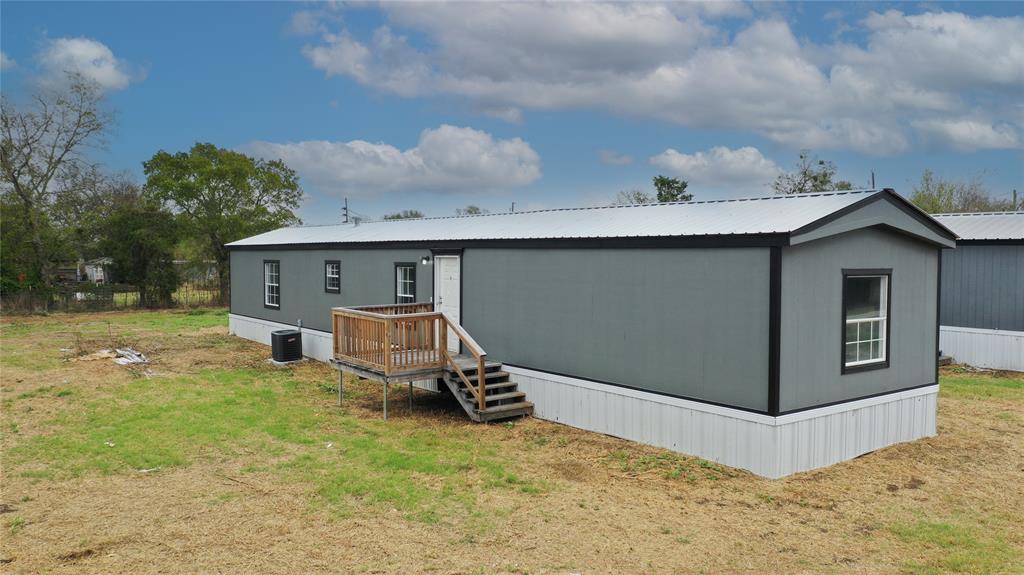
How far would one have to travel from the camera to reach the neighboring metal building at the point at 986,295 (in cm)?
1580

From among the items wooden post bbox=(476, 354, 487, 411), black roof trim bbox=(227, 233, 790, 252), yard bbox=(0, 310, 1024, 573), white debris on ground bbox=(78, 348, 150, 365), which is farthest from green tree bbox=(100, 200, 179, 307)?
wooden post bbox=(476, 354, 487, 411)

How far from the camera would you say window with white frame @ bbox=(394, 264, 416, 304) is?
1429 cm

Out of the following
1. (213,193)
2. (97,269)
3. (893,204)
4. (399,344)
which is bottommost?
(399,344)

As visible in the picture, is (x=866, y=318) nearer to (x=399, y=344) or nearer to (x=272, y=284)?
(x=399, y=344)

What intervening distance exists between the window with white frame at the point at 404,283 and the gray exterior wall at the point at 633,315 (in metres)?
1.83

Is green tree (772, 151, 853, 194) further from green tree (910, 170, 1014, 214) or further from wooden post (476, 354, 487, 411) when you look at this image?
wooden post (476, 354, 487, 411)

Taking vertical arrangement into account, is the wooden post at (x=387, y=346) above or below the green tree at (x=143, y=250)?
below

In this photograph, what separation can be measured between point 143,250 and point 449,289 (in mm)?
22981

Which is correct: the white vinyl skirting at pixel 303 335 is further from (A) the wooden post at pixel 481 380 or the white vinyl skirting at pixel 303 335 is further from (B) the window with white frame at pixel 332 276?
(A) the wooden post at pixel 481 380

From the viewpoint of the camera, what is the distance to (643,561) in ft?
19.9

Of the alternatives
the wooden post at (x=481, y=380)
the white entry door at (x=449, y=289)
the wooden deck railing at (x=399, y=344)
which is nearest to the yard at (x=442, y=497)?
the wooden post at (x=481, y=380)

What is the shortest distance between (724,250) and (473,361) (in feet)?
16.1

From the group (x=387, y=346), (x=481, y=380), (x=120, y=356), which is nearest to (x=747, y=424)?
(x=481, y=380)

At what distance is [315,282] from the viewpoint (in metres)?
17.5
